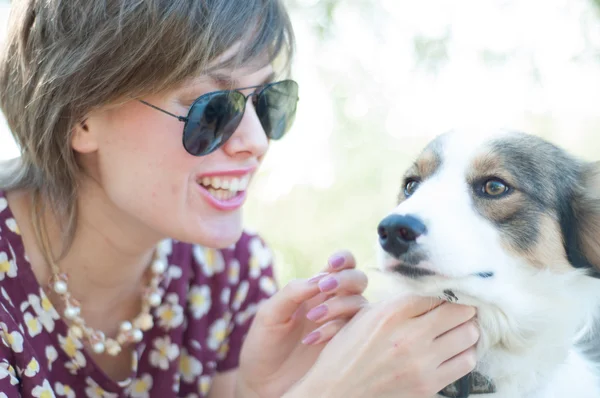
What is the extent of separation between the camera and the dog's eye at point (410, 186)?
6.83ft

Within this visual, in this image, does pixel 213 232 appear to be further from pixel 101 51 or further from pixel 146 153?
pixel 101 51

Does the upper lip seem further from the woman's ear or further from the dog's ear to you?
the dog's ear

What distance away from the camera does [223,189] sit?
2256 mm

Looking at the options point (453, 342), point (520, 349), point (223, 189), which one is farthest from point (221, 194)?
point (520, 349)

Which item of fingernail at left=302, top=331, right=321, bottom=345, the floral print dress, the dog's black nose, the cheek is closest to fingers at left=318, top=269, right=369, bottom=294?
fingernail at left=302, top=331, right=321, bottom=345

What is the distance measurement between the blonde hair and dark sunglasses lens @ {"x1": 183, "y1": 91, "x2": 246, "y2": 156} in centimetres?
9

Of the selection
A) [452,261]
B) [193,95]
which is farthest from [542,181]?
[193,95]

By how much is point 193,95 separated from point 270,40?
12.6 inches

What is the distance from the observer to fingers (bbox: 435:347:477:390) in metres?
1.80

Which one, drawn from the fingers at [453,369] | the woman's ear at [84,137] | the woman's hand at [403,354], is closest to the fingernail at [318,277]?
the woman's hand at [403,354]

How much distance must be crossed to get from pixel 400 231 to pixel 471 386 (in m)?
0.50

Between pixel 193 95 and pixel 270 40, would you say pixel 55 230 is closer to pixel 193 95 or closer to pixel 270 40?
pixel 193 95

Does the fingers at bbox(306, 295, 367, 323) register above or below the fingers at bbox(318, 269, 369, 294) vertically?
below

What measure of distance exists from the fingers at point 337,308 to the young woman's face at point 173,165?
0.39 m
